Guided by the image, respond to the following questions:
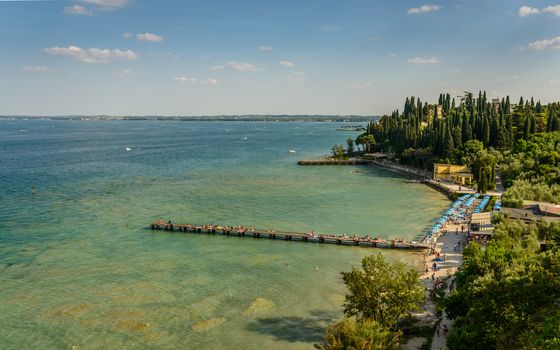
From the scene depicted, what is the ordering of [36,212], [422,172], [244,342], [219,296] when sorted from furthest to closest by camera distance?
[422,172] → [36,212] → [219,296] → [244,342]

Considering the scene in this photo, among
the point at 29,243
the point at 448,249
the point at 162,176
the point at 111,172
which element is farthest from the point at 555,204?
the point at 111,172

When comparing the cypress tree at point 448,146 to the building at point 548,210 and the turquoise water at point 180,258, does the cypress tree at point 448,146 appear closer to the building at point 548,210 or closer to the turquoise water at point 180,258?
the turquoise water at point 180,258

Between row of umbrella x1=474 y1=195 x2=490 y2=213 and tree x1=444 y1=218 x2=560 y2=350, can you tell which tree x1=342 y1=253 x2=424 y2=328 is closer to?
tree x1=444 y1=218 x2=560 y2=350

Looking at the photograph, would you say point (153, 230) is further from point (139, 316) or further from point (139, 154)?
point (139, 154)

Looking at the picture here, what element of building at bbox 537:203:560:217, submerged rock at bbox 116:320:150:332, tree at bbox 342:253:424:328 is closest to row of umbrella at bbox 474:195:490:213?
building at bbox 537:203:560:217

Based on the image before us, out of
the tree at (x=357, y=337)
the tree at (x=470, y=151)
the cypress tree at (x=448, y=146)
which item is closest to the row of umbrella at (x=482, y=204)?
the tree at (x=470, y=151)

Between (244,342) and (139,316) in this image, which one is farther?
(139,316)

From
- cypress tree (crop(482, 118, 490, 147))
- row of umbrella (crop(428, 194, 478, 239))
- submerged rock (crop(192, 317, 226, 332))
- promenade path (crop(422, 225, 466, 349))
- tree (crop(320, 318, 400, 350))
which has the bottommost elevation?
submerged rock (crop(192, 317, 226, 332))
